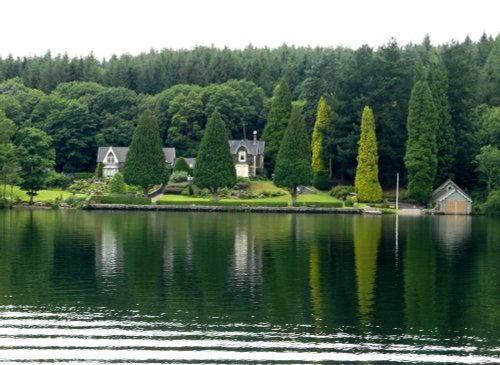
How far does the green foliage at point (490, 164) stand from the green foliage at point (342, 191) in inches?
627

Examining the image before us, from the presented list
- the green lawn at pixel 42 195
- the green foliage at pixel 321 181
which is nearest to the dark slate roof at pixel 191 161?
the green foliage at pixel 321 181

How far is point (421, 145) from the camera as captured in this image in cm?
10725

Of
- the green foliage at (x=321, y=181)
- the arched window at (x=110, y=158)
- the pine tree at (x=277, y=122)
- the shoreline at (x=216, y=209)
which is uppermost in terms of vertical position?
the pine tree at (x=277, y=122)

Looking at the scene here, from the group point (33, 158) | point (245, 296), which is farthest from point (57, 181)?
point (245, 296)

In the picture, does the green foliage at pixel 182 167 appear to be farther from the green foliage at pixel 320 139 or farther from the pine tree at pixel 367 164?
the pine tree at pixel 367 164

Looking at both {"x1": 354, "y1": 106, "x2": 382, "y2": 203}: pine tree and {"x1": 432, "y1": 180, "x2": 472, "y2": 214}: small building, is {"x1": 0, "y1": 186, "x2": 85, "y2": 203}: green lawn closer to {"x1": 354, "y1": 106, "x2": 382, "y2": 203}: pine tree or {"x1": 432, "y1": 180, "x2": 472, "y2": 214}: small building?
{"x1": 354, "y1": 106, "x2": 382, "y2": 203}: pine tree

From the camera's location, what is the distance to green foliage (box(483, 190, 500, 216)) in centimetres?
10156

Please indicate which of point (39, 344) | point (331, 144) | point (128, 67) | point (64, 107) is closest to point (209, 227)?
point (331, 144)

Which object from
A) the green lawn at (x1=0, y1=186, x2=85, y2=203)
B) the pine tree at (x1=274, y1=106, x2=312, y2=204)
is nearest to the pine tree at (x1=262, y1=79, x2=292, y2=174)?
the pine tree at (x1=274, y1=106, x2=312, y2=204)

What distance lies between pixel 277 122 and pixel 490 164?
32463 mm

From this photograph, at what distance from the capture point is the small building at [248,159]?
128 m

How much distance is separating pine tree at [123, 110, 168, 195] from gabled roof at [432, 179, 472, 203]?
32274 mm

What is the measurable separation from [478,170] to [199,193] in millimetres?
33278

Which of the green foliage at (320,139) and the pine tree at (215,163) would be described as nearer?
the pine tree at (215,163)
